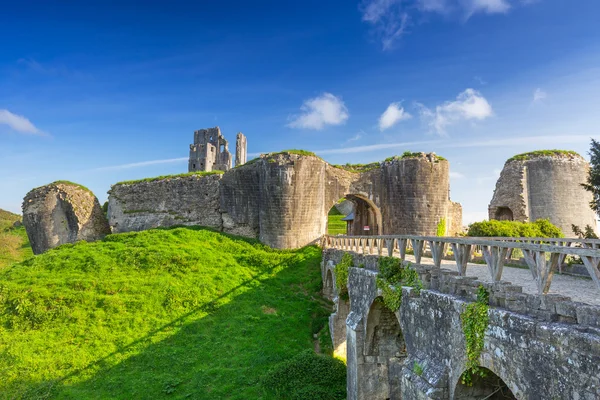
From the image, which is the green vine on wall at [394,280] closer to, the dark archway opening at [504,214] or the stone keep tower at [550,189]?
the stone keep tower at [550,189]

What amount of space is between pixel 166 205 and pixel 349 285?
69.3 feet

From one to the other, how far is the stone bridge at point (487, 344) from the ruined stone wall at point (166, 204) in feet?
65.6

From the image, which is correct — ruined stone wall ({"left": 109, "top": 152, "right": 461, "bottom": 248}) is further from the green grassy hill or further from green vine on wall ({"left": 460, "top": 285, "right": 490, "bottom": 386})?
green vine on wall ({"left": 460, "top": 285, "right": 490, "bottom": 386})

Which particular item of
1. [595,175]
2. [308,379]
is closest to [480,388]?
[308,379]

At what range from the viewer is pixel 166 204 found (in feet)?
100

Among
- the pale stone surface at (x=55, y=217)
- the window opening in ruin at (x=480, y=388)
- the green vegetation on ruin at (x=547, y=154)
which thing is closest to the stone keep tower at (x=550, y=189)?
the green vegetation on ruin at (x=547, y=154)

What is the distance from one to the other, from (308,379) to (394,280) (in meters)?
6.33

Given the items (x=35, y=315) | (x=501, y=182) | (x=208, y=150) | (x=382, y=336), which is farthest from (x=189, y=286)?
(x=208, y=150)

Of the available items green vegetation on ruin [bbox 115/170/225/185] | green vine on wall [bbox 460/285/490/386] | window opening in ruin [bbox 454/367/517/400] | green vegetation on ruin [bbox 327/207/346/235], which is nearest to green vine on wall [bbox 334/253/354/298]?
window opening in ruin [bbox 454/367/517/400]

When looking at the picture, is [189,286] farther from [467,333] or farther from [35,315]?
[467,333]

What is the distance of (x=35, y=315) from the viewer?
55.3ft

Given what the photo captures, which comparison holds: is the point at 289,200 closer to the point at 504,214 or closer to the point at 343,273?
the point at 343,273

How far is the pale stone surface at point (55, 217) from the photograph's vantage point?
1128 inches

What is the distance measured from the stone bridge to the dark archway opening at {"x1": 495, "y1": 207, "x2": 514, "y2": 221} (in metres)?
22.7
